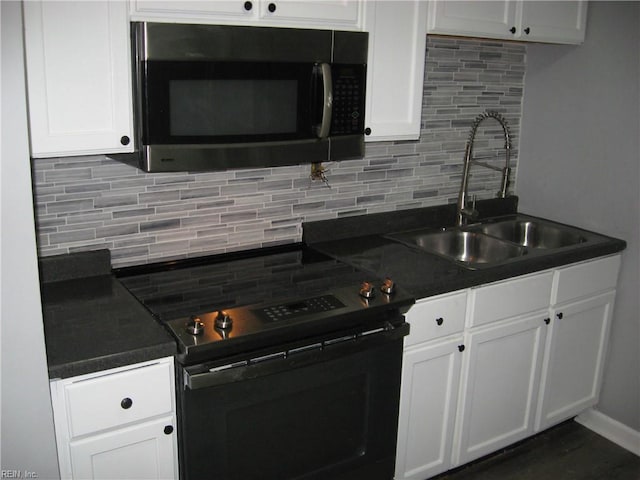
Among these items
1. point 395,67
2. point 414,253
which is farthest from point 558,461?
point 395,67

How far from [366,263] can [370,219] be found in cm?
42

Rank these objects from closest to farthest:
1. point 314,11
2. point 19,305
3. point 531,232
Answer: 1. point 19,305
2. point 314,11
3. point 531,232

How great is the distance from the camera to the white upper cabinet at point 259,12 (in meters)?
1.90

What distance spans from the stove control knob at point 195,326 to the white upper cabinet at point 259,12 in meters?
0.83

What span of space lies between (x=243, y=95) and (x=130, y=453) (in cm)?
104

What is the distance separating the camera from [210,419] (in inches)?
73.9

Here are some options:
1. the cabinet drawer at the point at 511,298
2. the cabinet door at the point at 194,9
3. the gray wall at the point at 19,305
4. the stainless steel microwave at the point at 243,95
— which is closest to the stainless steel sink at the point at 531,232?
the cabinet drawer at the point at 511,298

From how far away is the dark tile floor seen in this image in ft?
9.07

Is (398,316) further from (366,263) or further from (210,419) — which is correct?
(210,419)

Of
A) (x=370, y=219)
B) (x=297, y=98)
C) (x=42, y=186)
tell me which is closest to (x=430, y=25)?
(x=297, y=98)

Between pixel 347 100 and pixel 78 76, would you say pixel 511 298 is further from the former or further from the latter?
pixel 78 76

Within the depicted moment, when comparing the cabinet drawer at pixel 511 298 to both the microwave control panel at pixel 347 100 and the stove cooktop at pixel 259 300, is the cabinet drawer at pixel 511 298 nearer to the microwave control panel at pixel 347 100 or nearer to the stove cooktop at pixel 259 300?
the stove cooktop at pixel 259 300

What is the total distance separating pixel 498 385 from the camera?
266 centimetres

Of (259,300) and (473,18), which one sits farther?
(473,18)
